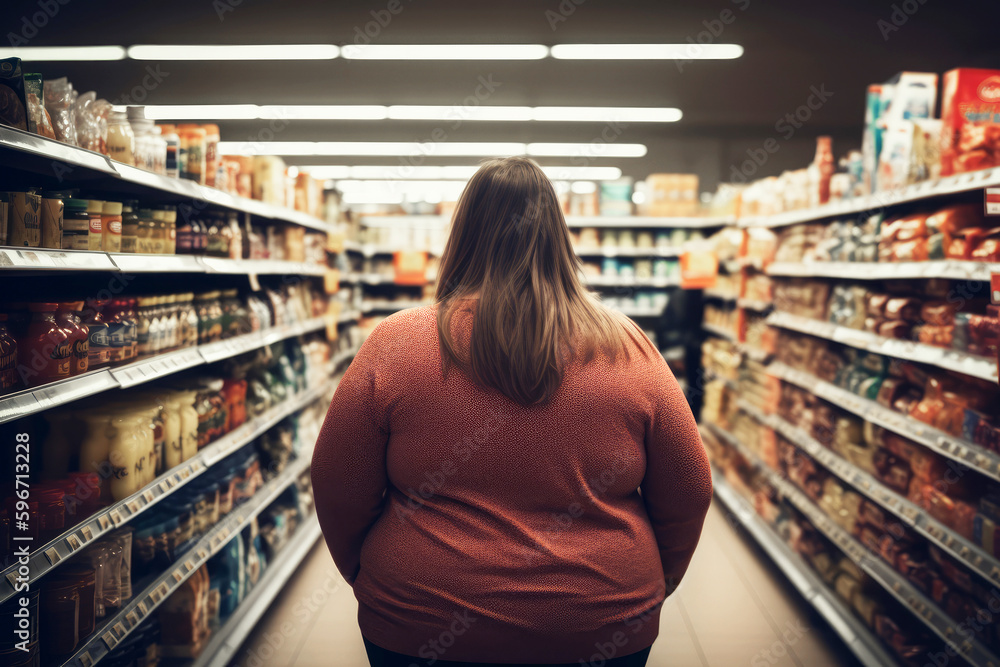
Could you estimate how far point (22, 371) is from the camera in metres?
1.71

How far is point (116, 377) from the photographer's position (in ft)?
6.55

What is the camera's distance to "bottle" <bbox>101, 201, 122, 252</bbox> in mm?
2029

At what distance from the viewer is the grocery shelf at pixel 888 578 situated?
2.22 meters

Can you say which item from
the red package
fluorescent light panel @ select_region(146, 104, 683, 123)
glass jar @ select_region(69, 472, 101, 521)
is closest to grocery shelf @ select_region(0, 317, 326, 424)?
glass jar @ select_region(69, 472, 101, 521)

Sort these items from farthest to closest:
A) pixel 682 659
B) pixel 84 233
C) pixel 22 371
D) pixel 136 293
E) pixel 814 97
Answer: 1. pixel 814 97
2. pixel 682 659
3. pixel 136 293
4. pixel 84 233
5. pixel 22 371

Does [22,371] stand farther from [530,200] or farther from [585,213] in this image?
[585,213]

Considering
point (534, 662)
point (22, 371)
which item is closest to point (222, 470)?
point (22, 371)

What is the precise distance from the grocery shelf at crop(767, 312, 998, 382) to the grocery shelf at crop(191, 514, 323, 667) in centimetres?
273

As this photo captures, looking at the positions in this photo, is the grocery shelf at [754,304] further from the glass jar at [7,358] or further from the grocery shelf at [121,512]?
the glass jar at [7,358]

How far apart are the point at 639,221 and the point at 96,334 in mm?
5309

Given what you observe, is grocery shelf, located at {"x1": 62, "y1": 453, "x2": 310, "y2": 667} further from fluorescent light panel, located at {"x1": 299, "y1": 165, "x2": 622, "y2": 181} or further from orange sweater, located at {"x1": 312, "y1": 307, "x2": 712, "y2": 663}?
fluorescent light panel, located at {"x1": 299, "y1": 165, "x2": 622, "y2": 181}

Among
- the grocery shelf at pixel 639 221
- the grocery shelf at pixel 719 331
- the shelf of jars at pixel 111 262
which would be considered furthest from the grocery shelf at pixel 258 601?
the grocery shelf at pixel 639 221

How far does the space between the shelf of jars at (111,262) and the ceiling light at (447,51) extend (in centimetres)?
291

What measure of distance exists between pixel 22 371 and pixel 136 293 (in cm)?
104
